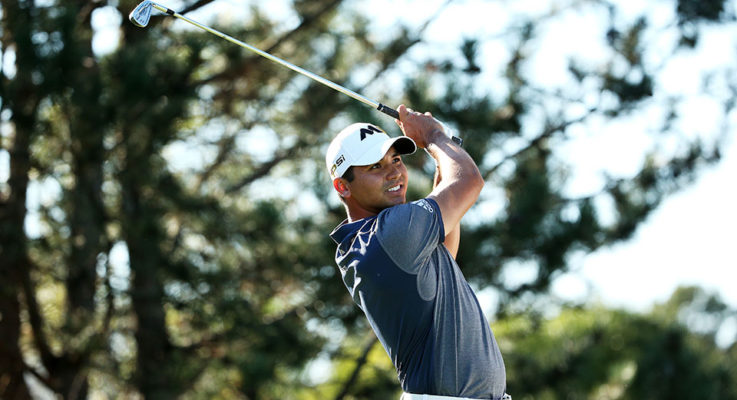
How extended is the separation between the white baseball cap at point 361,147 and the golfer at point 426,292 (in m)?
0.02

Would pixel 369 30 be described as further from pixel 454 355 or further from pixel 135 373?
pixel 454 355

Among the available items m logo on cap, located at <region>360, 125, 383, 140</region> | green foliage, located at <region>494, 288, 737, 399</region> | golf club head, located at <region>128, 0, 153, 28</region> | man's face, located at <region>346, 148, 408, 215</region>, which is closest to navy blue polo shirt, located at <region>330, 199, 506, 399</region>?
man's face, located at <region>346, 148, 408, 215</region>

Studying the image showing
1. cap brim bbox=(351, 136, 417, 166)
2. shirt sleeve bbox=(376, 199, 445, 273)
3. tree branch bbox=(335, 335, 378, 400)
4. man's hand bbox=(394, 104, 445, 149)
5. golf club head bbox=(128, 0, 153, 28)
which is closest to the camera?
shirt sleeve bbox=(376, 199, 445, 273)

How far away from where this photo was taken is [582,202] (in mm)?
6289

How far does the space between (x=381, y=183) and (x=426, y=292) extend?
387 mm

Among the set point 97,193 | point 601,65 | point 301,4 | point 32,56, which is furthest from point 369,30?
point 32,56

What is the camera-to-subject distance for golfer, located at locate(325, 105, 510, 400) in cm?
221

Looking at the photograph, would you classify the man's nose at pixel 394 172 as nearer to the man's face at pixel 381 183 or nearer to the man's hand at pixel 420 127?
the man's face at pixel 381 183

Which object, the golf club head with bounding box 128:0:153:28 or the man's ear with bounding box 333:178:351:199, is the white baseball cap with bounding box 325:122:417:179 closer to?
the man's ear with bounding box 333:178:351:199

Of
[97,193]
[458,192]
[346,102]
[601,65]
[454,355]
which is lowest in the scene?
[97,193]

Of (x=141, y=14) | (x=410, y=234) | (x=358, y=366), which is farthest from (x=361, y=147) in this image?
(x=358, y=366)

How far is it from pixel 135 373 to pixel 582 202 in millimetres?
3936

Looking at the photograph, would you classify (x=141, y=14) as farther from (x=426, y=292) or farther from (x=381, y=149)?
(x=426, y=292)

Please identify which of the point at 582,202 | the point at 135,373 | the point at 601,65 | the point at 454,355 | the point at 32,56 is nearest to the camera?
the point at 454,355
